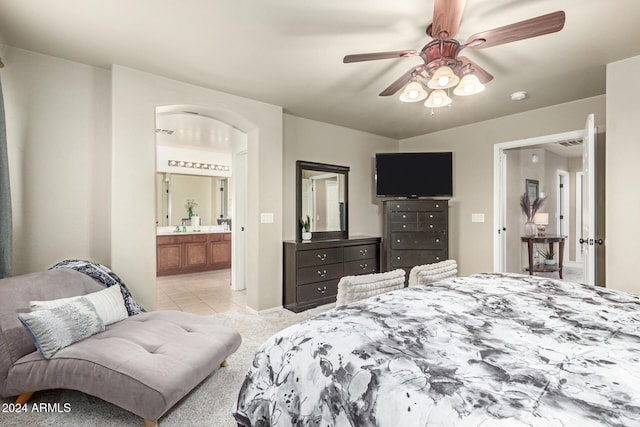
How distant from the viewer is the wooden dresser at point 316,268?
12.2 ft

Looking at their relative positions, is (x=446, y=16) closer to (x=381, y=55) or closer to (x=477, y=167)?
(x=381, y=55)

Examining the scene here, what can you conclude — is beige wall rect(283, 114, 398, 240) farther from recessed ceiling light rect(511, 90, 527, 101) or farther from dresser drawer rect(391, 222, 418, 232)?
recessed ceiling light rect(511, 90, 527, 101)

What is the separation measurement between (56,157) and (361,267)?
136 inches

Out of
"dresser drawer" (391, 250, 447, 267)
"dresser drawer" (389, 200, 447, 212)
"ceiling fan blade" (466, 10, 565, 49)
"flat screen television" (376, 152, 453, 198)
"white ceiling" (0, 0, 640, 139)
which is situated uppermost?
"white ceiling" (0, 0, 640, 139)

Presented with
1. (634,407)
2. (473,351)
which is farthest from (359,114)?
(634,407)

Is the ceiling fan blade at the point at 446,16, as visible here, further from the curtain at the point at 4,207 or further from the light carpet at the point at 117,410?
the curtain at the point at 4,207

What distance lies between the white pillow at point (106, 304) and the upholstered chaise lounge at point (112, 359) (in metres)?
0.07

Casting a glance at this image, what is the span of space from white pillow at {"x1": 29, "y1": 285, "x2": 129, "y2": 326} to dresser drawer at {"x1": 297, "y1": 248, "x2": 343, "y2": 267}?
6.12ft

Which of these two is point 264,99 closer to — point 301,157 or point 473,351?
point 301,157

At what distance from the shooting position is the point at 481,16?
1995mm

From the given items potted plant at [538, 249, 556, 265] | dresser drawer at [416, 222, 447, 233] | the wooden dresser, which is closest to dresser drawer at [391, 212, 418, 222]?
dresser drawer at [416, 222, 447, 233]

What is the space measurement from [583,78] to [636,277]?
6.01 ft

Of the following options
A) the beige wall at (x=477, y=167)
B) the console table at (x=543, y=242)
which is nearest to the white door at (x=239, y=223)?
the beige wall at (x=477, y=167)

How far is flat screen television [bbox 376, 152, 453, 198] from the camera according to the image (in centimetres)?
453
